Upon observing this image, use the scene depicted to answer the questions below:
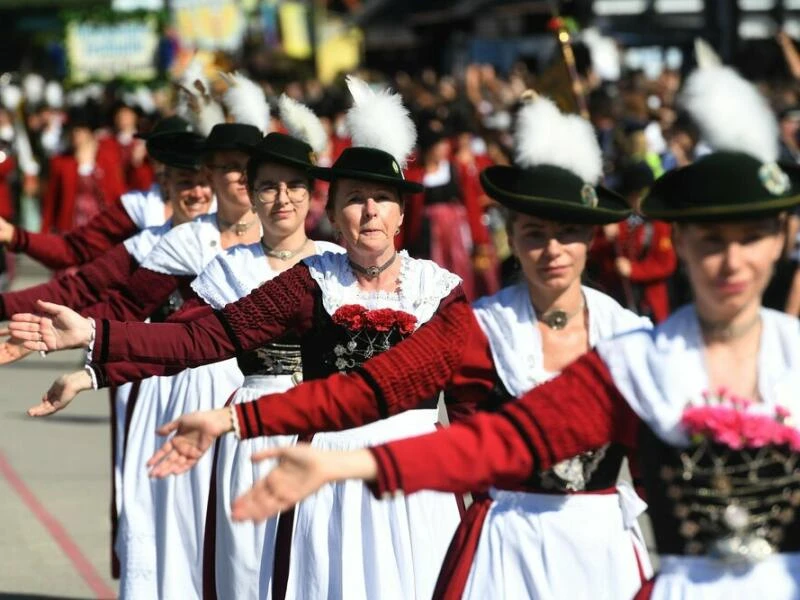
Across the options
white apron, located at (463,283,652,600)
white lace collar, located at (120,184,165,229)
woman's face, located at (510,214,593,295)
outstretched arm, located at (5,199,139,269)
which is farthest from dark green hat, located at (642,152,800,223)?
outstretched arm, located at (5,199,139,269)

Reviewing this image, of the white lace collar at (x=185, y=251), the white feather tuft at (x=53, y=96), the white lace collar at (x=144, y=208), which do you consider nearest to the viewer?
the white lace collar at (x=185, y=251)

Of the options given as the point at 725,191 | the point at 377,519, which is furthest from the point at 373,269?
the point at 725,191

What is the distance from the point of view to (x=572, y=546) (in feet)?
14.6

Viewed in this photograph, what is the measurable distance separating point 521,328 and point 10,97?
802 inches

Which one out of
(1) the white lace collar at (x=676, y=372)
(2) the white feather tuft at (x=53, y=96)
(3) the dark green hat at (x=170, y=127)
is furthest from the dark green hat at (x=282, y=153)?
(2) the white feather tuft at (x=53, y=96)

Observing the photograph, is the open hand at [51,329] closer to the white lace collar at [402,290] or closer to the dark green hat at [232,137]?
the white lace collar at [402,290]

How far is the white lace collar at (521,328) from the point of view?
4.40 metres

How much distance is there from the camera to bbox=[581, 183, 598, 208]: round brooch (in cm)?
434

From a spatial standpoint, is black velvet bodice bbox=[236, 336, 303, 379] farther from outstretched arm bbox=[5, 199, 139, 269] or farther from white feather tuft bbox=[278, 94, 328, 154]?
outstretched arm bbox=[5, 199, 139, 269]

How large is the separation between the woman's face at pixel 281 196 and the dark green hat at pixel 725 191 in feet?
8.38

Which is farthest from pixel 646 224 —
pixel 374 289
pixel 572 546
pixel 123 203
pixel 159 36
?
pixel 159 36

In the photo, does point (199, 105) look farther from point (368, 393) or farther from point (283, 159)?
point (368, 393)

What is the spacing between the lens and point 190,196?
24.7 feet

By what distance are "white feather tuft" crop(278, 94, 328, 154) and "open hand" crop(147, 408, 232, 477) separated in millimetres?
2642
